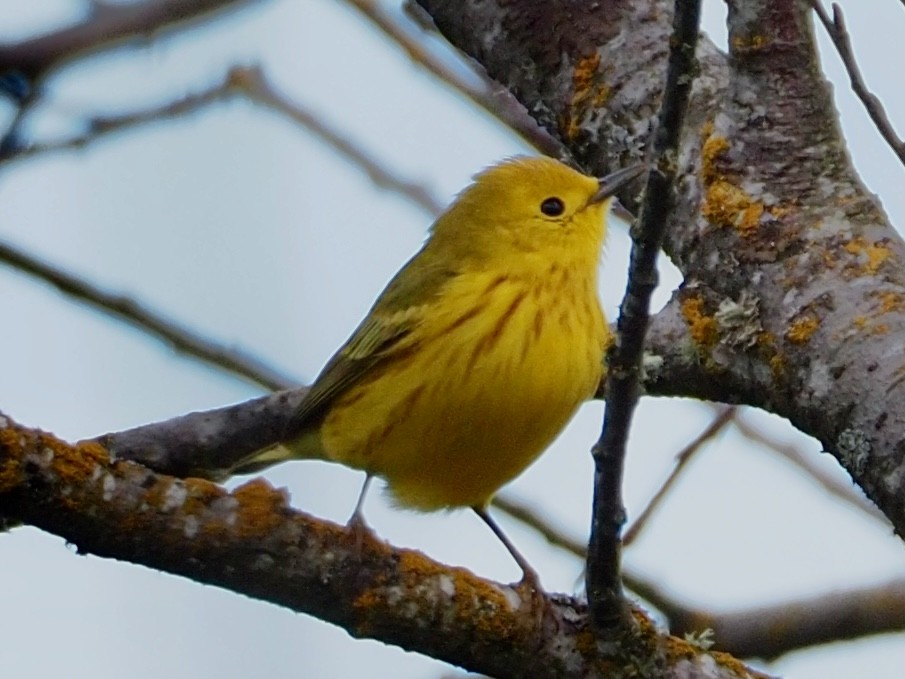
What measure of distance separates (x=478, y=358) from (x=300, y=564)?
1462 mm

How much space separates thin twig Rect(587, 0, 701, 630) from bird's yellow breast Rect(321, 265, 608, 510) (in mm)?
1059

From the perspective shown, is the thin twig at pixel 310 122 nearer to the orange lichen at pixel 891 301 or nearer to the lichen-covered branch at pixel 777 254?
the lichen-covered branch at pixel 777 254

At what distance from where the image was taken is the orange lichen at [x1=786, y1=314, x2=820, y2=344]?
313cm

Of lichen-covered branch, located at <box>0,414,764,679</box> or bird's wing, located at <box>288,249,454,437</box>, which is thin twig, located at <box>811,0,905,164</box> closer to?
lichen-covered branch, located at <box>0,414,764,679</box>

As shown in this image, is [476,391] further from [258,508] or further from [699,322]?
[258,508]

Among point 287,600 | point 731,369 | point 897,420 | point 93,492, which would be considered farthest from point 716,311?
point 93,492

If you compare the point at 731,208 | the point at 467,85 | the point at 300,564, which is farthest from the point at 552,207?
the point at 300,564

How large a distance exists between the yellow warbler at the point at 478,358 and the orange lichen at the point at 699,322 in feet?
1.40

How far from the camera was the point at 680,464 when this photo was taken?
469cm

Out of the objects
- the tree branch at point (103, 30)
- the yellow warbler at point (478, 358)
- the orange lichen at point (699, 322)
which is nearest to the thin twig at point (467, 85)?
the yellow warbler at point (478, 358)

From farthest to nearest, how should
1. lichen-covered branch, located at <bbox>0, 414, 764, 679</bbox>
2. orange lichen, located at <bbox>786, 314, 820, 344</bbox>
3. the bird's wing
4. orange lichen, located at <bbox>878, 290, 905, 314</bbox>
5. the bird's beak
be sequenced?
the bird's wing < the bird's beak < orange lichen, located at <bbox>786, 314, 820, 344</bbox> < orange lichen, located at <bbox>878, 290, 905, 314</bbox> < lichen-covered branch, located at <bbox>0, 414, 764, 679</bbox>

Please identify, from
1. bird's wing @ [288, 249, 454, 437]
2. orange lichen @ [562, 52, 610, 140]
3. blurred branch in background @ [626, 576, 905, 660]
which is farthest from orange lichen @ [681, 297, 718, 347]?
bird's wing @ [288, 249, 454, 437]

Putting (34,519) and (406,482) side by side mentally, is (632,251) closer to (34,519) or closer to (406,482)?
(34,519)

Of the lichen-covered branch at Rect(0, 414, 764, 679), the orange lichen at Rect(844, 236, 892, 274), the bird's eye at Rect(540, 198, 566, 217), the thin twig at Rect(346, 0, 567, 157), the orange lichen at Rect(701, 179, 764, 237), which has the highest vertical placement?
the thin twig at Rect(346, 0, 567, 157)
